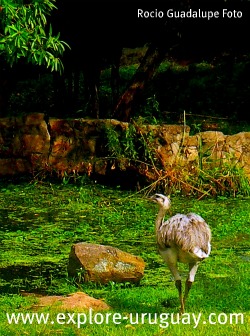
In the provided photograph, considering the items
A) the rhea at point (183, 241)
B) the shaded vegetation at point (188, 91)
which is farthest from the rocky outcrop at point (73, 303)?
the shaded vegetation at point (188, 91)

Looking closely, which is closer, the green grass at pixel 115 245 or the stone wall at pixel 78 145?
the green grass at pixel 115 245

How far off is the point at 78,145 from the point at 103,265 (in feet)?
22.3

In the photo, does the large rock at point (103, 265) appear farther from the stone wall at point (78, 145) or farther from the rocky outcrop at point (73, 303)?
the stone wall at point (78, 145)

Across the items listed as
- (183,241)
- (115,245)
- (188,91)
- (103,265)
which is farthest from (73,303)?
(188,91)

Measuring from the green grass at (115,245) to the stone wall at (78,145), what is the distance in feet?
1.98

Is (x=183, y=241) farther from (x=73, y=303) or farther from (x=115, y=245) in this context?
(x=115, y=245)

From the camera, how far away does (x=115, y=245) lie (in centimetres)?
1048

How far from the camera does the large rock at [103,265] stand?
8.63 m

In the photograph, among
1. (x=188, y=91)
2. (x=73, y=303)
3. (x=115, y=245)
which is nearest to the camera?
(x=73, y=303)

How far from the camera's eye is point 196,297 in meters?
8.00

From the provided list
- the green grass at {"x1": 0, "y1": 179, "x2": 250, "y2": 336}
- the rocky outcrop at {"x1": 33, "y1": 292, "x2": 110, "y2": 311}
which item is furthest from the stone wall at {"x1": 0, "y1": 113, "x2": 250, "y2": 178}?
the rocky outcrop at {"x1": 33, "y1": 292, "x2": 110, "y2": 311}

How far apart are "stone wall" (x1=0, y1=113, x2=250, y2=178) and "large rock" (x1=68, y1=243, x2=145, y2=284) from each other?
5723 millimetres

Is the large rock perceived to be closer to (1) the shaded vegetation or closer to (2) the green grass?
(2) the green grass

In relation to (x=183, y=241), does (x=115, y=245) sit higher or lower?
lower
